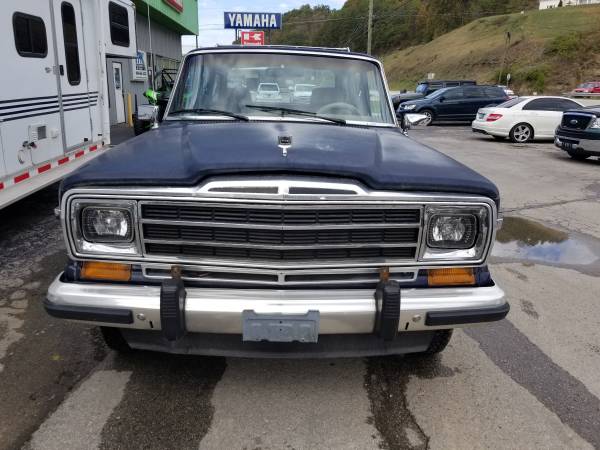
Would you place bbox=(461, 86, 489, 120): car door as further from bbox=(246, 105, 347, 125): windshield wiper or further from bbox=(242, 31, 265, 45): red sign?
bbox=(246, 105, 347, 125): windshield wiper

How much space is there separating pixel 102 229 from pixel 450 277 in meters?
1.82

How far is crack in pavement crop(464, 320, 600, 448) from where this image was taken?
288 cm

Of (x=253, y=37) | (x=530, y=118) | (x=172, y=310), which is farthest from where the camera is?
(x=253, y=37)

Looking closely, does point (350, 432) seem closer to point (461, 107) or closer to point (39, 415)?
point (39, 415)

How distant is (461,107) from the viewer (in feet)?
68.6

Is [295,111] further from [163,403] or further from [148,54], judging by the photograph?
[148,54]

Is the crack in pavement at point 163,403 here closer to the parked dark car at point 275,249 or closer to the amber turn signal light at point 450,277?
the parked dark car at point 275,249

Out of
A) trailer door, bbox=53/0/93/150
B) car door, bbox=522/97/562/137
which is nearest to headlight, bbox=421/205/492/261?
trailer door, bbox=53/0/93/150

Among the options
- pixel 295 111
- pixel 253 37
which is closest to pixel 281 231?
pixel 295 111

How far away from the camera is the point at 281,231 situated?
98.6 inches

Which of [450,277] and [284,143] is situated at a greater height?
[284,143]

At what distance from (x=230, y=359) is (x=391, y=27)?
121988 millimetres

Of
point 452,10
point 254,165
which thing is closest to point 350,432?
point 254,165

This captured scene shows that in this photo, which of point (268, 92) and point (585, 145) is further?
point (585, 145)
